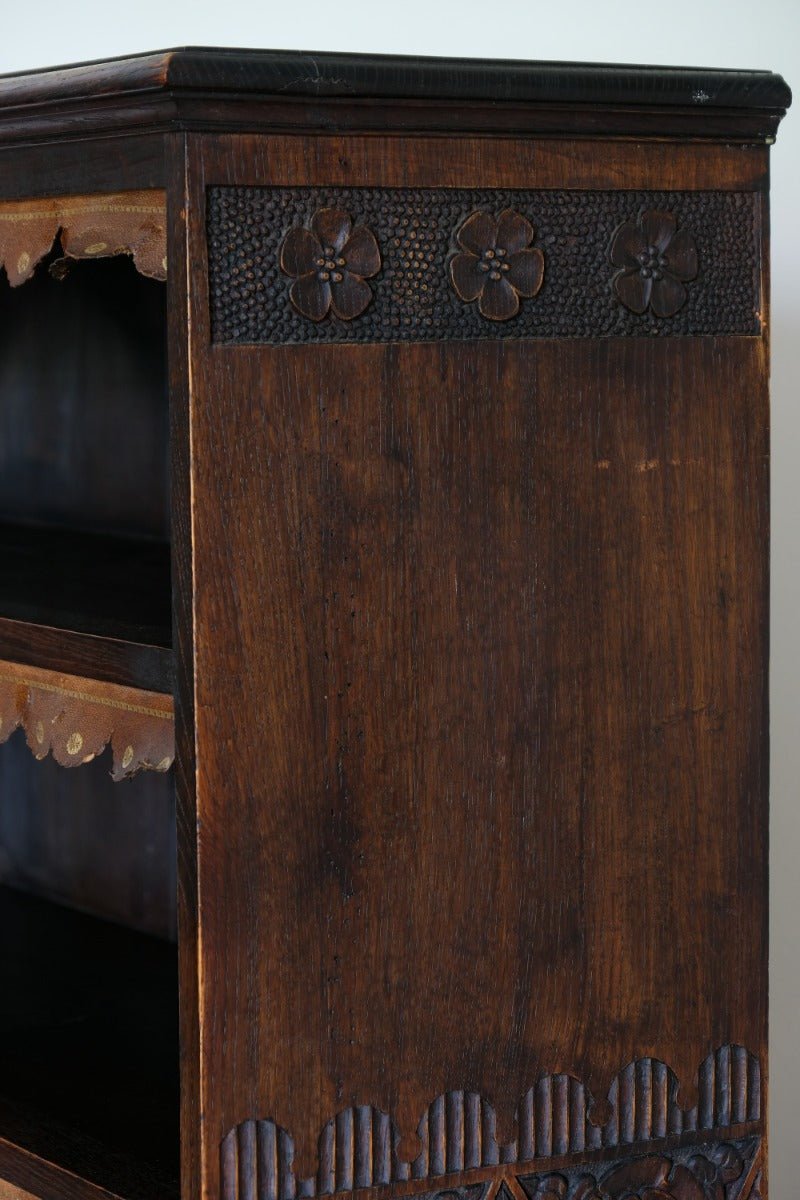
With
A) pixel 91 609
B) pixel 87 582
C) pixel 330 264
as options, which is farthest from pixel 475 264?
pixel 87 582

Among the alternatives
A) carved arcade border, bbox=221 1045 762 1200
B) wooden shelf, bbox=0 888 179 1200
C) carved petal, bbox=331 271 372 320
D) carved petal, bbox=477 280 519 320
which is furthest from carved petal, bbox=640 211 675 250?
wooden shelf, bbox=0 888 179 1200

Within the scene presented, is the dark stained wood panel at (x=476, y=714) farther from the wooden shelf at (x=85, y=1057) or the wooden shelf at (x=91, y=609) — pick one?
the wooden shelf at (x=85, y=1057)

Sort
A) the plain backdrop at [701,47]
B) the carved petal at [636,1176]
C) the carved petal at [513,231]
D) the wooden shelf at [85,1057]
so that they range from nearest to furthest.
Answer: the carved petal at [513,231] < the carved petal at [636,1176] < the wooden shelf at [85,1057] < the plain backdrop at [701,47]

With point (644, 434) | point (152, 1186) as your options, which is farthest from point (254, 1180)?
point (644, 434)

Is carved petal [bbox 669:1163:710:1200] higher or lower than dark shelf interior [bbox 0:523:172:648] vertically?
lower

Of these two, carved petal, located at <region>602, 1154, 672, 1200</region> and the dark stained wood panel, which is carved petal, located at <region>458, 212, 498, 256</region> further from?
carved petal, located at <region>602, 1154, 672, 1200</region>

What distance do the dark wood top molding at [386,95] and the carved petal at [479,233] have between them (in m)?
0.06

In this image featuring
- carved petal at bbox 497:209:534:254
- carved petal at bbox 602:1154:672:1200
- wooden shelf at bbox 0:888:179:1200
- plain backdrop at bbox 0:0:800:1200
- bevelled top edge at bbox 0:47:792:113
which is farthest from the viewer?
plain backdrop at bbox 0:0:800:1200

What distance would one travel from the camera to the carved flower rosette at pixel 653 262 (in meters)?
1.18

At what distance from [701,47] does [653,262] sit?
0.75 m

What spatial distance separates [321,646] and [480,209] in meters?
0.35

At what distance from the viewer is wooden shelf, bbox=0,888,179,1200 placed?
1.37 metres

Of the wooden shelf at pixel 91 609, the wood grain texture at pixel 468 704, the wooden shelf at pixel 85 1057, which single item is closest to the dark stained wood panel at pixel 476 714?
the wood grain texture at pixel 468 704

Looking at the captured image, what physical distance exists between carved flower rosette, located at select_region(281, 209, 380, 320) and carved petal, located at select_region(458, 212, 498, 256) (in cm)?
7
